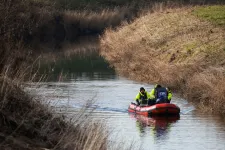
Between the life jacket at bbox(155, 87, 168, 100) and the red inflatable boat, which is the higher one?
the life jacket at bbox(155, 87, 168, 100)

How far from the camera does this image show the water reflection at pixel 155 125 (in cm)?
2398

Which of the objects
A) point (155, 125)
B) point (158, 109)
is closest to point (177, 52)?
point (158, 109)

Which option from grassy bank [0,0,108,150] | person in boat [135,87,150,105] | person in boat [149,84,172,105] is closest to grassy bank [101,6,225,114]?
person in boat [149,84,172,105]

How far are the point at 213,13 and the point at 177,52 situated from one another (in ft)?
31.6

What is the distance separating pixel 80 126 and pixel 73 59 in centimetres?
3873

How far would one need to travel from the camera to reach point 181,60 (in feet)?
Answer: 123

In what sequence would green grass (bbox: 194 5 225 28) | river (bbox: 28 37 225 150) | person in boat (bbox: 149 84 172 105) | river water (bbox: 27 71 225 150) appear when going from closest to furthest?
river (bbox: 28 37 225 150)
river water (bbox: 27 71 225 150)
person in boat (bbox: 149 84 172 105)
green grass (bbox: 194 5 225 28)

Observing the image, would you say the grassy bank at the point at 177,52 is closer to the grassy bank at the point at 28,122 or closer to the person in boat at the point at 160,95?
the person in boat at the point at 160,95

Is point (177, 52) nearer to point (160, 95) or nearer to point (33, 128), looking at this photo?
point (160, 95)

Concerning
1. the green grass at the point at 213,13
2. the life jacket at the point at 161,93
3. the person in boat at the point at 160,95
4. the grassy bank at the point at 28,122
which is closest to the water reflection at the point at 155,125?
the person in boat at the point at 160,95

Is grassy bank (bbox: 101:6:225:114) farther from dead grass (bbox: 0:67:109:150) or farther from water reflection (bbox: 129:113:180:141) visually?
dead grass (bbox: 0:67:109:150)

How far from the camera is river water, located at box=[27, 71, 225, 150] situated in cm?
2102

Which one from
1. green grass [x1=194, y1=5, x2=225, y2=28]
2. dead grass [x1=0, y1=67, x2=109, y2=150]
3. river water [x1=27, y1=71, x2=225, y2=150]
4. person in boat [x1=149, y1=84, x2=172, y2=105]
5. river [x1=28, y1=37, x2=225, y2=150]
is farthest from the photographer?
green grass [x1=194, y1=5, x2=225, y2=28]

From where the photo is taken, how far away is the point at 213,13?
48.0 metres
